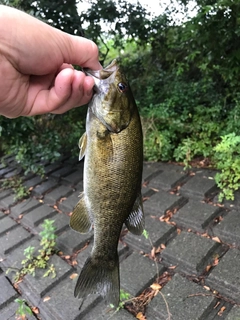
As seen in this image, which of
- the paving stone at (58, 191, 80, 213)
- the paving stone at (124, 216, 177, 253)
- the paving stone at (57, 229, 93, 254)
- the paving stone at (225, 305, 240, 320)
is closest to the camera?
the paving stone at (225, 305, 240, 320)

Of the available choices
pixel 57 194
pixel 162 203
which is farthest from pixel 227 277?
pixel 57 194

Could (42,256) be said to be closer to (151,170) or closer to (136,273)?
(136,273)

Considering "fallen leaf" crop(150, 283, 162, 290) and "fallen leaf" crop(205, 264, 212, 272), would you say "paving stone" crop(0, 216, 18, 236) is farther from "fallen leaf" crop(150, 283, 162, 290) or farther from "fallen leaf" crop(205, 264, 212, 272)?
"fallen leaf" crop(205, 264, 212, 272)

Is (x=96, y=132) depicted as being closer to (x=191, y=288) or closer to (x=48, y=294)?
(x=191, y=288)

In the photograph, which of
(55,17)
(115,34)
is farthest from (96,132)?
(115,34)

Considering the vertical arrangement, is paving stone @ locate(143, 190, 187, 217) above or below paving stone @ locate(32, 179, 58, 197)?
above

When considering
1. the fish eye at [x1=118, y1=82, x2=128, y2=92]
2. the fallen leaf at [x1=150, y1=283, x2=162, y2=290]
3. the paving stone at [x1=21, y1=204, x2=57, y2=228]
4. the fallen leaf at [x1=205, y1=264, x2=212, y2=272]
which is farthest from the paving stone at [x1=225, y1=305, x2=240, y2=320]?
the paving stone at [x1=21, y1=204, x2=57, y2=228]

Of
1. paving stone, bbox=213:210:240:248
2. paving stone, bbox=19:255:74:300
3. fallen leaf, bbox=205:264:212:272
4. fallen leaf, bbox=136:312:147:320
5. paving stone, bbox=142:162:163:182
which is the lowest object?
paving stone, bbox=19:255:74:300
